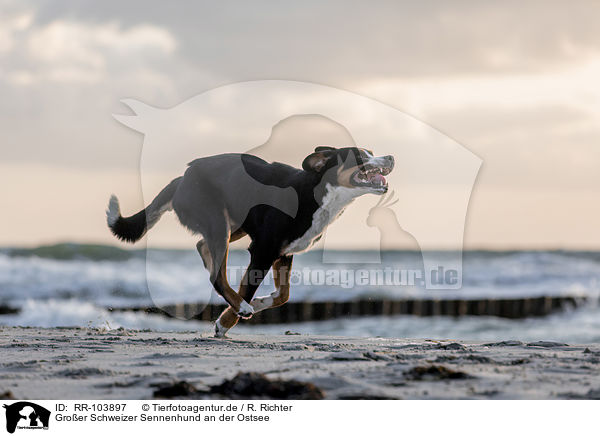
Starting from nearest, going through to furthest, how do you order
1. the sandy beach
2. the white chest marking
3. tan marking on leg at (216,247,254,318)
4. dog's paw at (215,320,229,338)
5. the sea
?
the sandy beach, tan marking on leg at (216,247,254,318), the white chest marking, dog's paw at (215,320,229,338), the sea

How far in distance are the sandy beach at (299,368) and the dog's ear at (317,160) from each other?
1.59 metres

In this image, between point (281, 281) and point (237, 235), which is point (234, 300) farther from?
point (237, 235)

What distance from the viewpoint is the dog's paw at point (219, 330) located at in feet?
25.0

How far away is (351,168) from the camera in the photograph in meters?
7.21

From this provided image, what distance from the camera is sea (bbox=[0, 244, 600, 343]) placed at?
1573 centimetres

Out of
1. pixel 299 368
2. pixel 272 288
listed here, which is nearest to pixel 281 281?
pixel 299 368

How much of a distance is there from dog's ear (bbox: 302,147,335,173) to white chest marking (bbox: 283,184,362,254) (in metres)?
0.20

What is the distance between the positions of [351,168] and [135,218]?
236 cm

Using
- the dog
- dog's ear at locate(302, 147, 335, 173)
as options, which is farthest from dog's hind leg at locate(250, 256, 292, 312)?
dog's ear at locate(302, 147, 335, 173)

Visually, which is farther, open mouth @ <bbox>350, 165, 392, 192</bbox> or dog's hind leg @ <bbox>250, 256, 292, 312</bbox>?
dog's hind leg @ <bbox>250, 256, 292, 312</bbox>

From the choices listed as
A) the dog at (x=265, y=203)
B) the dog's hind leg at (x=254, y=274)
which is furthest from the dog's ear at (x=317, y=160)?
the dog's hind leg at (x=254, y=274)
